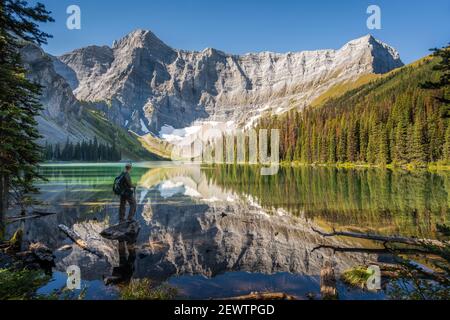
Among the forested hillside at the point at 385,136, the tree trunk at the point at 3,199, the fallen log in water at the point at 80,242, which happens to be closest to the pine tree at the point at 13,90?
the tree trunk at the point at 3,199

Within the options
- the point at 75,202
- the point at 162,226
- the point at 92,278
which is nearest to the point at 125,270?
the point at 92,278

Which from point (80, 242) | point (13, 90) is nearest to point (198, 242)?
point (80, 242)

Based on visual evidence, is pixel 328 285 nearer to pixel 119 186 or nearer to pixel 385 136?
pixel 119 186

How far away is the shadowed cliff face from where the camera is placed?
1461cm

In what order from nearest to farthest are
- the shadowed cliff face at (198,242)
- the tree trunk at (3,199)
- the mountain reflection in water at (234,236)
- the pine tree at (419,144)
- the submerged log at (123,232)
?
the mountain reflection in water at (234,236) → the shadowed cliff face at (198,242) → the tree trunk at (3,199) → the submerged log at (123,232) → the pine tree at (419,144)

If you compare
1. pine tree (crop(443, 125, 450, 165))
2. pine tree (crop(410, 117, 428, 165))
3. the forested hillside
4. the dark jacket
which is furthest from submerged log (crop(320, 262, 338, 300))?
pine tree (crop(410, 117, 428, 165))

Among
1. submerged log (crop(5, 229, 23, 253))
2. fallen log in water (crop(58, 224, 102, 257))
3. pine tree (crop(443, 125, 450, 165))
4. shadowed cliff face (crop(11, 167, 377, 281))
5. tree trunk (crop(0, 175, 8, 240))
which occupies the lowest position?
shadowed cliff face (crop(11, 167, 377, 281))

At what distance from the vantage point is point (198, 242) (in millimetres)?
19547

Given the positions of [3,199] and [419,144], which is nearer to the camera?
[3,199]

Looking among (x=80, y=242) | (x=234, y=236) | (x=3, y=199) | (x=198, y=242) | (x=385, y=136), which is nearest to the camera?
(x=80, y=242)

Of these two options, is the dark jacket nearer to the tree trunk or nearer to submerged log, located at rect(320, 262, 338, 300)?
the tree trunk

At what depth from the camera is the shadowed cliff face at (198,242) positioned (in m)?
14.6

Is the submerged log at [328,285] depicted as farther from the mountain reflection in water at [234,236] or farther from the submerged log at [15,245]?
the submerged log at [15,245]

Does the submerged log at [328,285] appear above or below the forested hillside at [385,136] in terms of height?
below
